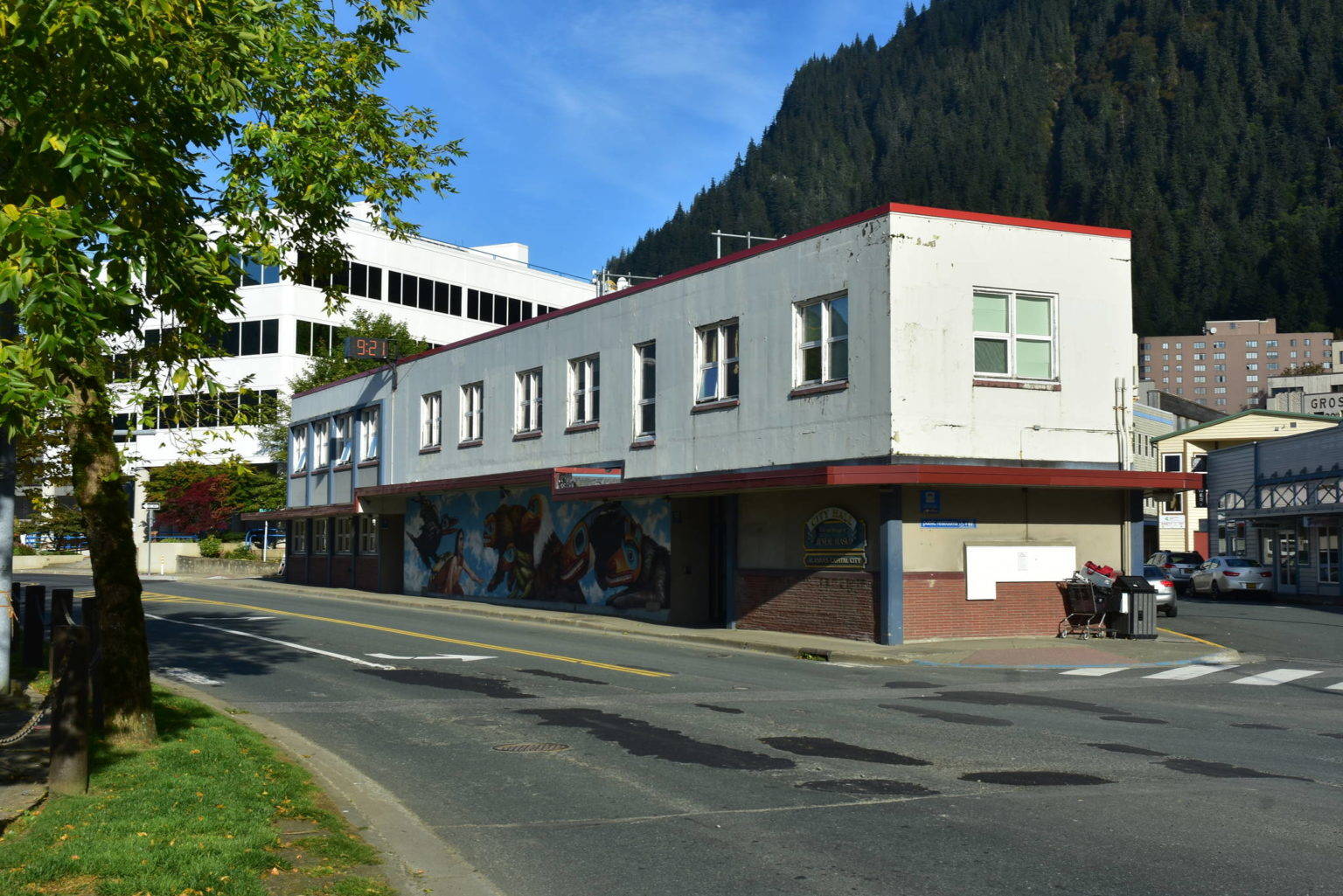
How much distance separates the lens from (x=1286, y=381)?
155125 millimetres

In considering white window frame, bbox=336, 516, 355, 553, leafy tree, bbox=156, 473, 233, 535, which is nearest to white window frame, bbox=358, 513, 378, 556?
white window frame, bbox=336, 516, 355, 553

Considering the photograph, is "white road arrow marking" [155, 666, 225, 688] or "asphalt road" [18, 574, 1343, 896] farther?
"white road arrow marking" [155, 666, 225, 688]

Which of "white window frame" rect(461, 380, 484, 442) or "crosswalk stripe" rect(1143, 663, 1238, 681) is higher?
"white window frame" rect(461, 380, 484, 442)

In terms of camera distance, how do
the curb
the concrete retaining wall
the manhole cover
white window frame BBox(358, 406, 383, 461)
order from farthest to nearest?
the concrete retaining wall
white window frame BBox(358, 406, 383, 461)
the manhole cover
the curb

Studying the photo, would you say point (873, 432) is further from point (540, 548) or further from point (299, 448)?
point (299, 448)

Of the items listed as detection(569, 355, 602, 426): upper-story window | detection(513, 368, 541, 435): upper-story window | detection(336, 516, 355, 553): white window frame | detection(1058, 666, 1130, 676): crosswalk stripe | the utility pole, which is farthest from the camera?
detection(336, 516, 355, 553): white window frame

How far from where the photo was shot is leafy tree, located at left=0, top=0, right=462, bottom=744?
24.5 ft

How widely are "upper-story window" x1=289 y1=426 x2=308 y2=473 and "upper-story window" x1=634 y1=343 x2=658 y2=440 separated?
23.2 m

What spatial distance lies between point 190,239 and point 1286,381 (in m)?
164

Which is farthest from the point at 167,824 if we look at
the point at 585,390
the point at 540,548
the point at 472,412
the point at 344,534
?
the point at 344,534

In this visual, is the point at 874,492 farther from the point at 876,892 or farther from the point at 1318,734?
the point at 876,892

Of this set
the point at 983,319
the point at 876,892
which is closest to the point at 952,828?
the point at 876,892

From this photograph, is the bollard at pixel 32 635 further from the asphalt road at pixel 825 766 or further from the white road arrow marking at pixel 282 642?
the white road arrow marking at pixel 282 642

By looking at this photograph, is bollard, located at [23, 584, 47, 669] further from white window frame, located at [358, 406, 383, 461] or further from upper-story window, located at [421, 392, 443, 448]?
white window frame, located at [358, 406, 383, 461]
